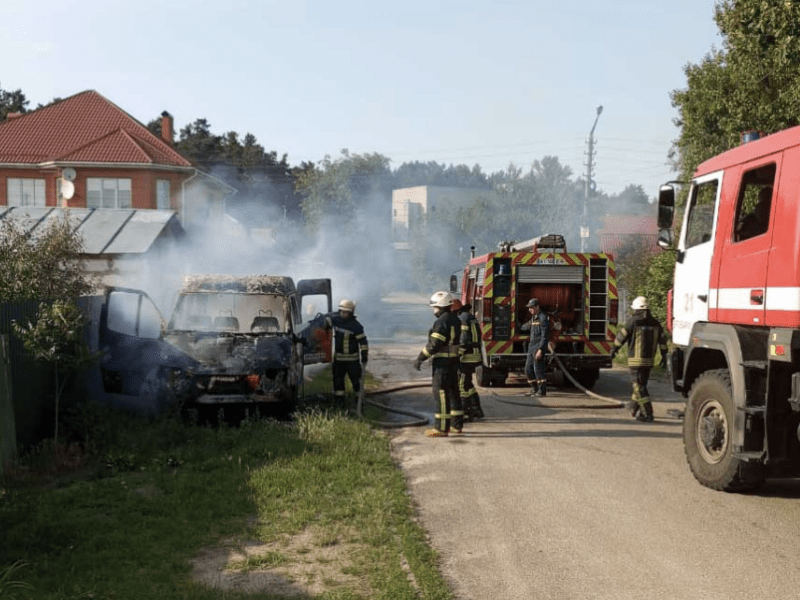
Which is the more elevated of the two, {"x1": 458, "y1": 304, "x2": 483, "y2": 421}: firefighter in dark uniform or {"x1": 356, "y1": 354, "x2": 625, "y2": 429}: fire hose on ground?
{"x1": 458, "y1": 304, "x2": 483, "y2": 421}: firefighter in dark uniform

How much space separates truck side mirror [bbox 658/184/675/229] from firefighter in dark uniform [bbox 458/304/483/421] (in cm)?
346

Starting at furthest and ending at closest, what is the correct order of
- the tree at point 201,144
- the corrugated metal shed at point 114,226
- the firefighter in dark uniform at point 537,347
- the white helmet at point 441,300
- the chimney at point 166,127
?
the tree at point 201,144, the chimney at point 166,127, the corrugated metal shed at point 114,226, the firefighter in dark uniform at point 537,347, the white helmet at point 441,300

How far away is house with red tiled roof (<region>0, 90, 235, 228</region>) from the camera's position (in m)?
38.4

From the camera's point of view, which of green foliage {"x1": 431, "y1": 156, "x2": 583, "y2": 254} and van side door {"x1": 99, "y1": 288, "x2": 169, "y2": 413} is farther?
green foliage {"x1": 431, "y1": 156, "x2": 583, "y2": 254}

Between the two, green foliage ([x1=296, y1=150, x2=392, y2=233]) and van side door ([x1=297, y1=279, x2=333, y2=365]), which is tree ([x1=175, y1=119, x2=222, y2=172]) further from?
van side door ([x1=297, y1=279, x2=333, y2=365])

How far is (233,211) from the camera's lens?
6181 cm

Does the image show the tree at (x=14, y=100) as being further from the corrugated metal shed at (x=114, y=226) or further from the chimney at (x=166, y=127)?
the corrugated metal shed at (x=114, y=226)

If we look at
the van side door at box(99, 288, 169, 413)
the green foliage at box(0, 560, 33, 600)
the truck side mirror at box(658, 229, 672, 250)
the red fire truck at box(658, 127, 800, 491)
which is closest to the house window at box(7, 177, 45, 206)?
the van side door at box(99, 288, 169, 413)

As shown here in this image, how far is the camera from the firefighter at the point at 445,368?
1061 cm

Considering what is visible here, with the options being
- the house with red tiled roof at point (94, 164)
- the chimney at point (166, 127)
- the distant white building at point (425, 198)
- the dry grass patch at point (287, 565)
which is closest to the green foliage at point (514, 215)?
the distant white building at point (425, 198)

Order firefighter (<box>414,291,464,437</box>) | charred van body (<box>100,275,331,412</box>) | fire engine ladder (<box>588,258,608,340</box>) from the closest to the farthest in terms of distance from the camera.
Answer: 1. charred van body (<box>100,275,331,412</box>)
2. firefighter (<box>414,291,464,437</box>)
3. fire engine ladder (<box>588,258,608,340</box>)

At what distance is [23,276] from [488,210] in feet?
221

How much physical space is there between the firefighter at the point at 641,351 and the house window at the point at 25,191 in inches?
1334

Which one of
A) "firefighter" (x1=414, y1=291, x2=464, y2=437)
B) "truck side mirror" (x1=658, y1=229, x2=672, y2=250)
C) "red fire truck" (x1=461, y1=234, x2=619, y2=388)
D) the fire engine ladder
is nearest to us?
"truck side mirror" (x1=658, y1=229, x2=672, y2=250)
